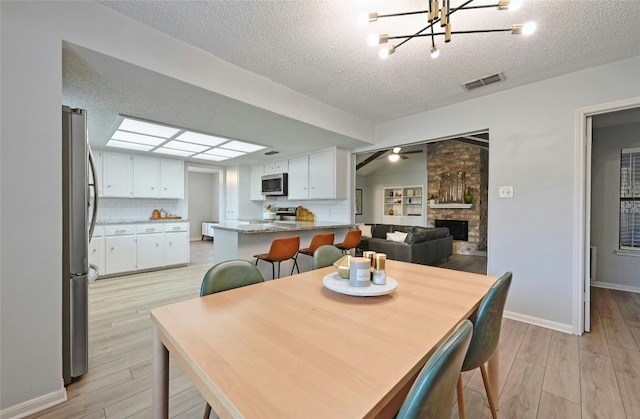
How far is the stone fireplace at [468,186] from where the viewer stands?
22.5 ft

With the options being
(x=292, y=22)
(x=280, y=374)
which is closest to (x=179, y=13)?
(x=292, y=22)

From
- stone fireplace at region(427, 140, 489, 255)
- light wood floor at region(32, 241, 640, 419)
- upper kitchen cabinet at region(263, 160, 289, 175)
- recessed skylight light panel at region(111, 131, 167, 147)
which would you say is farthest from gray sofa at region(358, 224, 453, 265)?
recessed skylight light panel at region(111, 131, 167, 147)

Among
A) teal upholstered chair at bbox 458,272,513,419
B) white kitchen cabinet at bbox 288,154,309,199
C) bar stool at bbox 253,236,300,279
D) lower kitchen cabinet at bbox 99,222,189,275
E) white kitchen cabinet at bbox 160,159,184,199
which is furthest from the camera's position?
white kitchen cabinet at bbox 160,159,184,199

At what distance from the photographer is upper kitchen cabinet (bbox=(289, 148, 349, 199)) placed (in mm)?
4453

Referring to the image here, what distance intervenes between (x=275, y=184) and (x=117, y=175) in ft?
8.96

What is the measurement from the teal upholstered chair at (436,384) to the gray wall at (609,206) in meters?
4.97

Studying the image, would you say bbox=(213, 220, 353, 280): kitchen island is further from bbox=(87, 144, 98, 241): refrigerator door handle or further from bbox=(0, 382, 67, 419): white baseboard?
bbox=(0, 382, 67, 419): white baseboard

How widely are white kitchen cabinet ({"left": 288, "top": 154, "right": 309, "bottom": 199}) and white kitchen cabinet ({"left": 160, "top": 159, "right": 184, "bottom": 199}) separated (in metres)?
2.17

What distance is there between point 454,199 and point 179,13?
720cm

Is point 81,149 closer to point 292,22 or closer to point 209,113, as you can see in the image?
point 209,113

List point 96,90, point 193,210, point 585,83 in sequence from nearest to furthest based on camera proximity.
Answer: point 96,90
point 585,83
point 193,210

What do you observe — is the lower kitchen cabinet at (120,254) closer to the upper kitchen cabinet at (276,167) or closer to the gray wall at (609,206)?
the upper kitchen cabinet at (276,167)

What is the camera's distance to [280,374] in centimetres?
71

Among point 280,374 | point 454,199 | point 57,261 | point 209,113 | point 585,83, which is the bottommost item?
point 280,374
